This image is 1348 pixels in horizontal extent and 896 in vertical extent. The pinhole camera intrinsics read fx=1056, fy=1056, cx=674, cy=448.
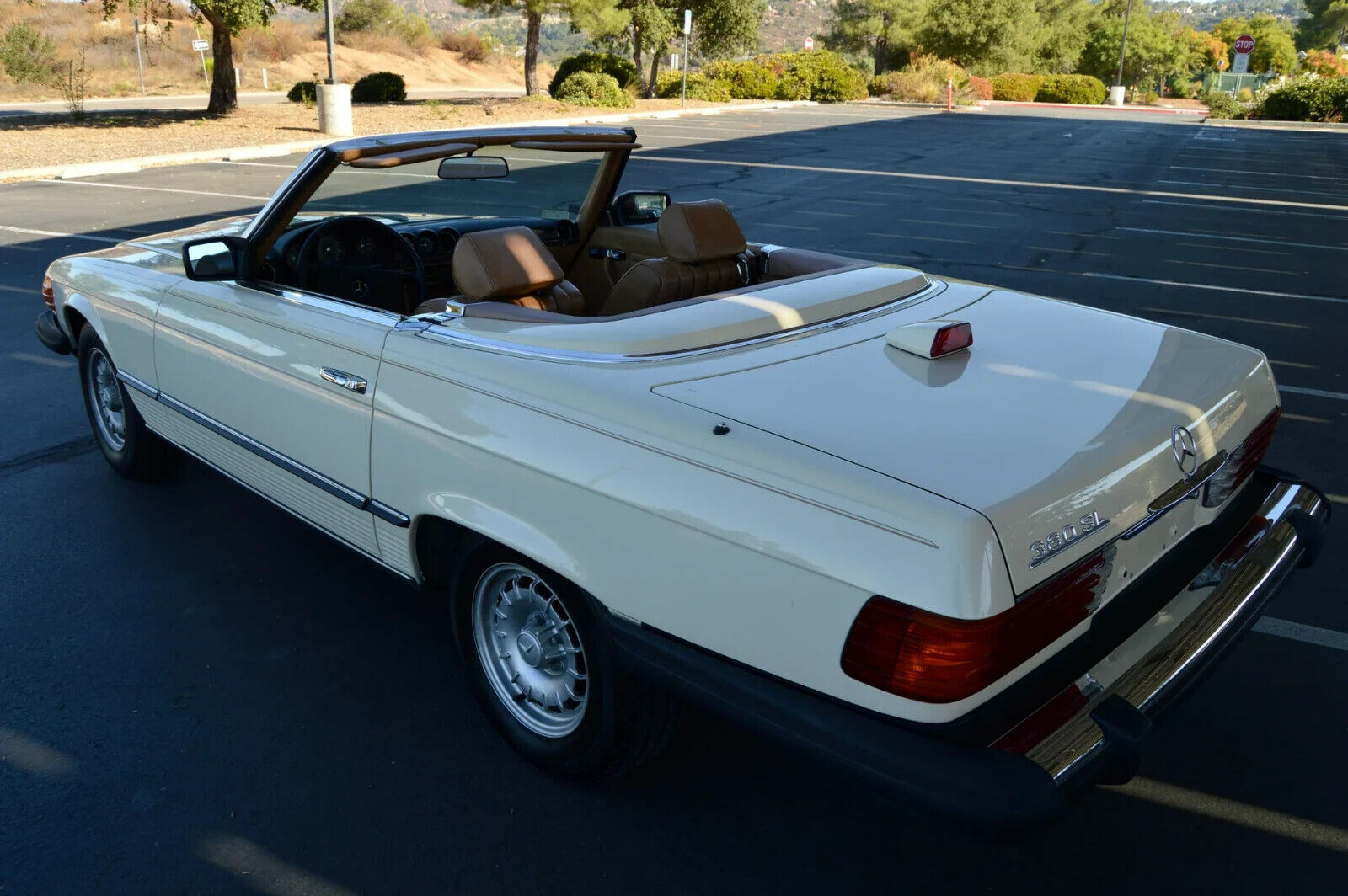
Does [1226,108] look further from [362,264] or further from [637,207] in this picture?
[362,264]

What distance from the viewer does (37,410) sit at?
559 cm

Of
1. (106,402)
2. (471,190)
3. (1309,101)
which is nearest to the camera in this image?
(471,190)

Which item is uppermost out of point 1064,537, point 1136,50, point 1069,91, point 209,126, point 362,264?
point 1136,50

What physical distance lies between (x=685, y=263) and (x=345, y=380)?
1234mm

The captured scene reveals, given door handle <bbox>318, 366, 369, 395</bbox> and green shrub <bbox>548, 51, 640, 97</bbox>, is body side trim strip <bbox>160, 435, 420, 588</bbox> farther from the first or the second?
green shrub <bbox>548, 51, 640, 97</bbox>

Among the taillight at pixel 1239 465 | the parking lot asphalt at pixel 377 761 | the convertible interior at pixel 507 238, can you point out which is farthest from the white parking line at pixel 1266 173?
the taillight at pixel 1239 465

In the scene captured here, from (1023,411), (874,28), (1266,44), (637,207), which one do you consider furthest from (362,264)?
(1266,44)

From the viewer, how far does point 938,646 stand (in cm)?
192

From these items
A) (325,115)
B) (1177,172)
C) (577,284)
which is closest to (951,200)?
(1177,172)

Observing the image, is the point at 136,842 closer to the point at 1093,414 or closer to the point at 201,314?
the point at 201,314

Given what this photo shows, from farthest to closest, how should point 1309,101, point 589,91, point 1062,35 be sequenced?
point 1062,35 → point 1309,101 → point 589,91

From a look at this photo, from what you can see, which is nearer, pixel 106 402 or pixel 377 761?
pixel 377 761

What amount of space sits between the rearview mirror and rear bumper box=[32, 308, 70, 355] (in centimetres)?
221

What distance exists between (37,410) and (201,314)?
2.65 m
